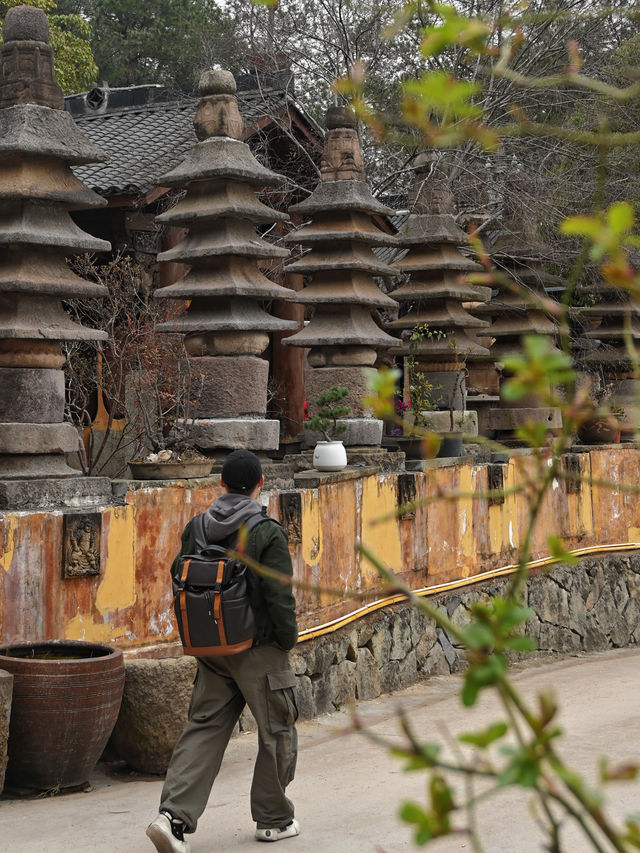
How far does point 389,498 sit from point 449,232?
154 inches

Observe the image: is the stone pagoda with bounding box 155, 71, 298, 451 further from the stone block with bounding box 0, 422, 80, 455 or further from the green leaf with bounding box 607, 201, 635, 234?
the green leaf with bounding box 607, 201, 635, 234

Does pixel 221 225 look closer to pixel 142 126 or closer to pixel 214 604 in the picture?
pixel 214 604

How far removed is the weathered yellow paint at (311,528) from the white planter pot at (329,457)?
597 mm

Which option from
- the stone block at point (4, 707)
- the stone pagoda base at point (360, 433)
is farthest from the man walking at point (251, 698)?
the stone pagoda base at point (360, 433)

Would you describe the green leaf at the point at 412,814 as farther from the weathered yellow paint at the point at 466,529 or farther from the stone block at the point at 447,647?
the weathered yellow paint at the point at 466,529

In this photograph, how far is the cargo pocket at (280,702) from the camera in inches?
218

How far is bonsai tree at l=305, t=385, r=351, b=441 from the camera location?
10.1 m

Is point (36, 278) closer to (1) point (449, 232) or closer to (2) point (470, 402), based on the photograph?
(1) point (449, 232)

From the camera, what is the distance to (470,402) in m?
14.2

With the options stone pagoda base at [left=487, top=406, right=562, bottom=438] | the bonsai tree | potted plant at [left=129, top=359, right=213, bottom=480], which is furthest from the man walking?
stone pagoda base at [left=487, top=406, right=562, bottom=438]

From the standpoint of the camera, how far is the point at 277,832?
5.70m

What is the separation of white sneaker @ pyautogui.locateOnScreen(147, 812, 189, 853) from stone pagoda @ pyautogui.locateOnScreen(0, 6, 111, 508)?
2635 mm

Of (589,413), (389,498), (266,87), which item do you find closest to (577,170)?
→ (266,87)

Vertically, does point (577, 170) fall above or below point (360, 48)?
below
